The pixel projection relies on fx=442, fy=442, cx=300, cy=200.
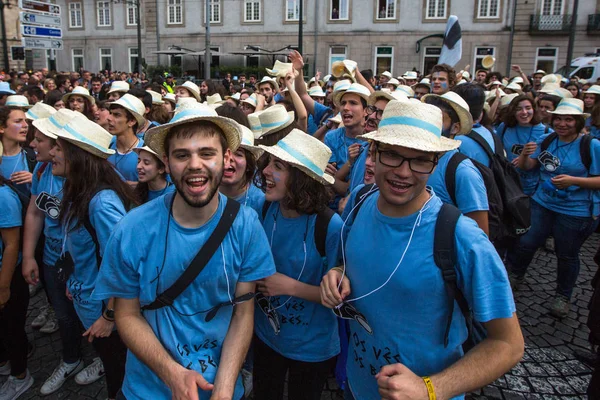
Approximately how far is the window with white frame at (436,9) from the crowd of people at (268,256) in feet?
99.8

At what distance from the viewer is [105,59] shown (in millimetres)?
38750

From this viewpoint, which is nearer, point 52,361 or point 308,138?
point 308,138

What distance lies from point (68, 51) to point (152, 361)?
148ft

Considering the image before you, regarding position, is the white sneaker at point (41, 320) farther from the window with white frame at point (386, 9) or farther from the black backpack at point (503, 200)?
the window with white frame at point (386, 9)

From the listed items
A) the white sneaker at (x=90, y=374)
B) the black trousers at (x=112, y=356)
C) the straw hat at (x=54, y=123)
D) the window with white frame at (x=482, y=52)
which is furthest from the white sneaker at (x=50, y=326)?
the window with white frame at (x=482, y=52)

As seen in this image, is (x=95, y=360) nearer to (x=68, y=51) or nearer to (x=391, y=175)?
(x=391, y=175)

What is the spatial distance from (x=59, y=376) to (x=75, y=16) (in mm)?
43683

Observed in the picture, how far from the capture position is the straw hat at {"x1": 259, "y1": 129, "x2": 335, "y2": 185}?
249cm

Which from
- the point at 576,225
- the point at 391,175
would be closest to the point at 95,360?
the point at 391,175

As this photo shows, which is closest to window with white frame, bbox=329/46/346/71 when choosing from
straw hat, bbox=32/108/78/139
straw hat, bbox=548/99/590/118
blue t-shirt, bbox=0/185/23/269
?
straw hat, bbox=548/99/590/118

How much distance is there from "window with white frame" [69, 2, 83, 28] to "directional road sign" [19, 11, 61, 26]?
1197 inches

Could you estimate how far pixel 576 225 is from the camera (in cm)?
458

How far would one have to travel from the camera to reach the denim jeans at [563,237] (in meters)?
4.59

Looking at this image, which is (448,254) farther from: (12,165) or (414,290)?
(12,165)
